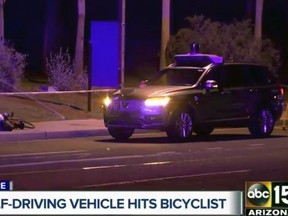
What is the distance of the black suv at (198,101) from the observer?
19.1 meters

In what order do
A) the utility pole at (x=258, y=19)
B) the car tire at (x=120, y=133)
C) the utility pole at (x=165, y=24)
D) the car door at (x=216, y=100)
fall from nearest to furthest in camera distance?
the car door at (x=216, y=100)
the car tire at (x=120, y=133)
the utility pole at (x=165, y=24)
the utility pole at (x=258, y=19)

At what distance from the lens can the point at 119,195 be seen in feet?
28.5

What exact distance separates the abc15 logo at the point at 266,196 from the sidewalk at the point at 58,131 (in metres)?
11.8

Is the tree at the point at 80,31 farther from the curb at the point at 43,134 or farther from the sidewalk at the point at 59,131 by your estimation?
the curb at the point at 43,134

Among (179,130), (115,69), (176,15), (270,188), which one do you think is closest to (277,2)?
(176,15)

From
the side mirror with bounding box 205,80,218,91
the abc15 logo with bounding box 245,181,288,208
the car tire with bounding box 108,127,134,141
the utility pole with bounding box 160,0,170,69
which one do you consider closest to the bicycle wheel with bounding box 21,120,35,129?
the car tire with bounding box 108,127,134,141

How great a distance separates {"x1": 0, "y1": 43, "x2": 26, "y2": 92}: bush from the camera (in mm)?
27016

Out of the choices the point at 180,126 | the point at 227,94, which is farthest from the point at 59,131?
the point at 227,94

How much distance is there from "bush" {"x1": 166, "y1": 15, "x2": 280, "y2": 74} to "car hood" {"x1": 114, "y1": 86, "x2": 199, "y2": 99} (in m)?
11.4

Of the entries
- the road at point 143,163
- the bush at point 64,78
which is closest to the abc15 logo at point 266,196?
the road at point 143,163

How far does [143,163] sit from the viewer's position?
1511cm

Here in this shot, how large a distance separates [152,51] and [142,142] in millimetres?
29334

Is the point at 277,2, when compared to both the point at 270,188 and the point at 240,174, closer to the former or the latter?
the point at 240,174

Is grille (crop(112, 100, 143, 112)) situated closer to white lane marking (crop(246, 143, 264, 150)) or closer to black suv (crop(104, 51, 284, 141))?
black suv (crop(104, 51, 284, 141))
